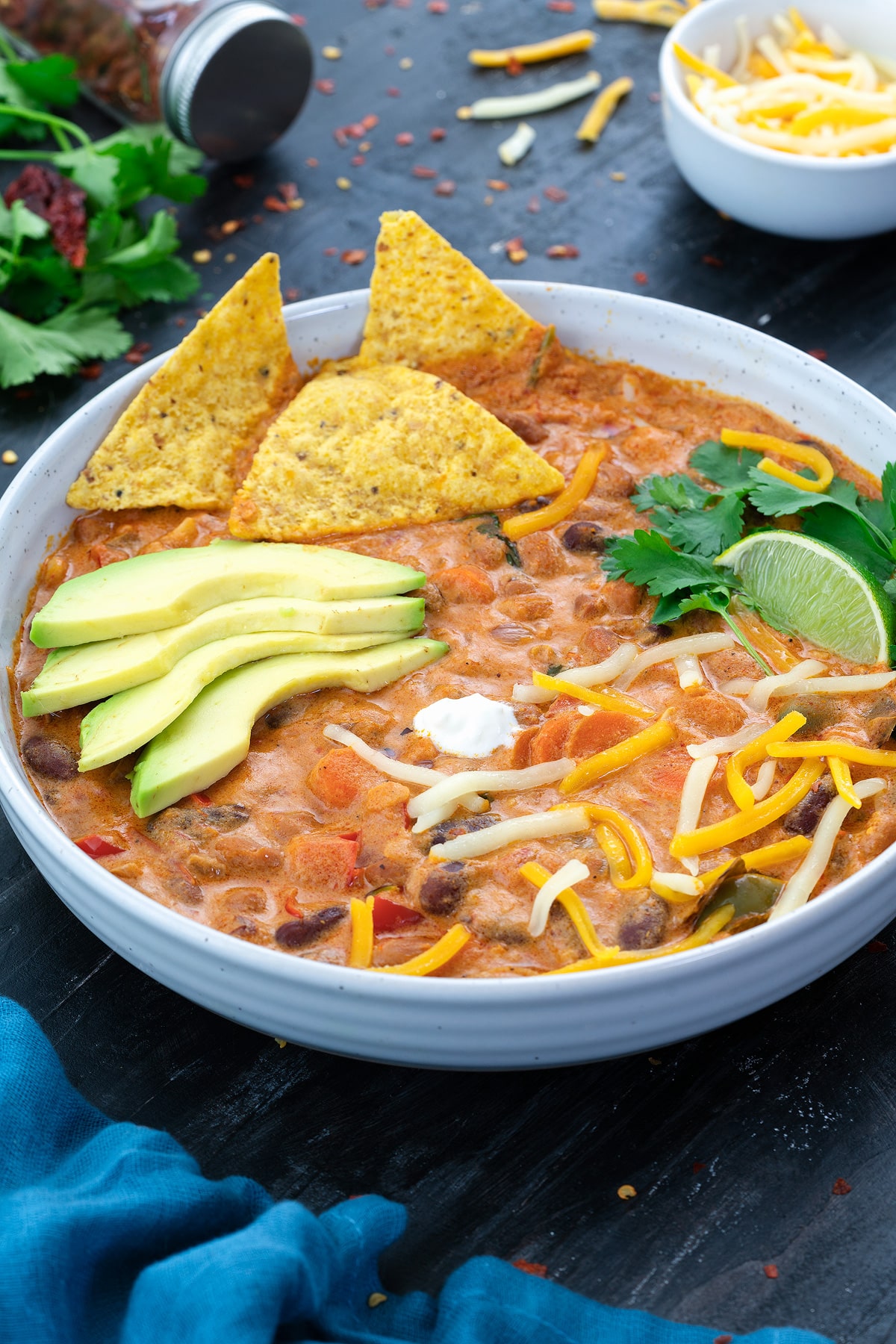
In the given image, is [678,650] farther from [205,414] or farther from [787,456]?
[205,414]

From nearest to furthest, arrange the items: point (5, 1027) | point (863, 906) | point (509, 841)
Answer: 1. point (863, 906)
2. point (5, 1027)
3. point (509, 841)

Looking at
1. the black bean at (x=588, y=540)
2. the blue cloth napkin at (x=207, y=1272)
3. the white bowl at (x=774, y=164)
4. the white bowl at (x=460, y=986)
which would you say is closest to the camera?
the blue cloth napkin at (x=207, y=1272)

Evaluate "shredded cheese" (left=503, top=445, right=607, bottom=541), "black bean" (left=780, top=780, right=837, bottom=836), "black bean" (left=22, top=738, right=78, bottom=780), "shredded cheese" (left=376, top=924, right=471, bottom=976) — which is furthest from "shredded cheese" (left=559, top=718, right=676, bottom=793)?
"black bean" (left=22, top=738, right=78, bottom=780)

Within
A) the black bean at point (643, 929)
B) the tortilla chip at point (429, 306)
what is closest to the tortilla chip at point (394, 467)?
the tortilla chip at point (429, 306)

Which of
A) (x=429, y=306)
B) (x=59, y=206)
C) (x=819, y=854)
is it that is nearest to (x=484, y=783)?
(x=819, y=854)

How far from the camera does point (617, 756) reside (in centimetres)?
358

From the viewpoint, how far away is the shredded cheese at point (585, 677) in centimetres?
380

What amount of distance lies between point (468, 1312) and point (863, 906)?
1.24 metres

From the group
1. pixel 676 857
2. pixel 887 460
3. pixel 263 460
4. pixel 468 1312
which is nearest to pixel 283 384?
pixel 263 460

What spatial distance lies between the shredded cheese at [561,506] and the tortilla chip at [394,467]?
Result: 56mm

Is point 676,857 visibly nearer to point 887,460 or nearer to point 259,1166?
point 259,1166

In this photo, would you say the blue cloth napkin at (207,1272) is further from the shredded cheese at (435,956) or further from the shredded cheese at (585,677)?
the shredded cheese at (585,677)

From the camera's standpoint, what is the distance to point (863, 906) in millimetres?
3014

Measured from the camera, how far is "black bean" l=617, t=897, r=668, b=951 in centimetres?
315
